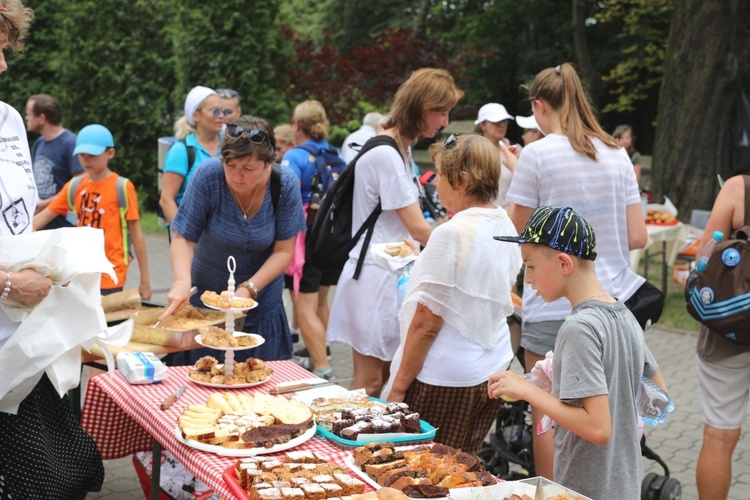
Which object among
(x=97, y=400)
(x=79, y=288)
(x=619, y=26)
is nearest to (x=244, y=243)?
(x=97, y=400)

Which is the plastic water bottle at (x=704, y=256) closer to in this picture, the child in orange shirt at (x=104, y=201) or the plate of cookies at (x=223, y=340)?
the plate of cookies at (x=223, y=340)

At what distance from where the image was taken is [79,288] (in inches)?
118

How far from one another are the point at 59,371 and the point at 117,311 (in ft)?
4.40

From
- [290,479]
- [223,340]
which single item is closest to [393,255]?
[223,340]

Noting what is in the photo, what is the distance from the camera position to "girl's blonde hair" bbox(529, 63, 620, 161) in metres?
4.00

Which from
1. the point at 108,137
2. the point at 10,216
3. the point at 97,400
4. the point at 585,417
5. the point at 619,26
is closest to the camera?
the point at 585,417

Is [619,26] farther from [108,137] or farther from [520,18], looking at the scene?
→ [108,137]

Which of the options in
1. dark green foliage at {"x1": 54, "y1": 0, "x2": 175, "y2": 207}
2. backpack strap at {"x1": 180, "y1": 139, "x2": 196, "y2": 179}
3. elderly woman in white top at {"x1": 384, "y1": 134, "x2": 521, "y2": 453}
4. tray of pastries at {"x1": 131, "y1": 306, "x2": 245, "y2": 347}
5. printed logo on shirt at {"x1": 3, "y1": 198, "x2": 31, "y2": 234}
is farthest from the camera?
dark green foliage at {"x1": 54, "y1": 0, "x2": 175, "y2": 207}

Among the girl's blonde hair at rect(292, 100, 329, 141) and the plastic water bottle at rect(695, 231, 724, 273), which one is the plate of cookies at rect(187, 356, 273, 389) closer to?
the plastic water bottle at rect(695, 231, 724, 273)

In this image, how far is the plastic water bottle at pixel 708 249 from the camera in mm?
4012

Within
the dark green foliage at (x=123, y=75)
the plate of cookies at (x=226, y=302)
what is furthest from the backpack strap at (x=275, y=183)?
the dark green foliage at (x=123, y=75)

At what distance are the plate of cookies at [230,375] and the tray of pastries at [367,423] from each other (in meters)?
0.42

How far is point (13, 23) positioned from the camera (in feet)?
9.36

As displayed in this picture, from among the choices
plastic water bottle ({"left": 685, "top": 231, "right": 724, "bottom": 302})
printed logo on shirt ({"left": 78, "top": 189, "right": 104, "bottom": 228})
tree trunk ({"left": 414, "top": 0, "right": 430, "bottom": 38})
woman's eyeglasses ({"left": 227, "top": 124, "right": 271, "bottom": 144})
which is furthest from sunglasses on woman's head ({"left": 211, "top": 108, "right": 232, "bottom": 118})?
tree trunk ({"left": 414, "top": 0, "right": 430, "bottom": 38})
